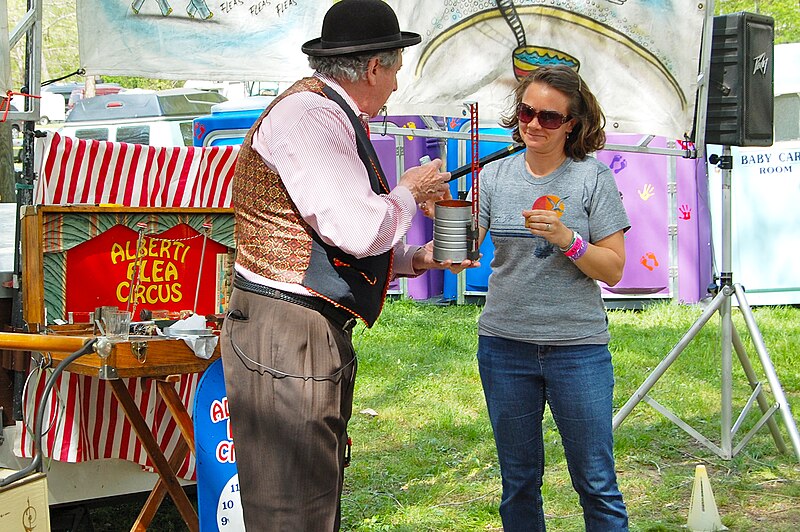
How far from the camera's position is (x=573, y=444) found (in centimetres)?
307

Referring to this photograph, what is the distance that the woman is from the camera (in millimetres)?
3039

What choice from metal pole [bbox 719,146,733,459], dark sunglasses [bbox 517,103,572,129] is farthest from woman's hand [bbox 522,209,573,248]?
metal pole [bbox 719,146,733,459]

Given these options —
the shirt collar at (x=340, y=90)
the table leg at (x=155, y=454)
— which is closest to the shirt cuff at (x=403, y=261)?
the shirt collar at (x=340, y=90)

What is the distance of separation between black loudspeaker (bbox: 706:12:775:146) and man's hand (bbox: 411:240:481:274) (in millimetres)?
2597

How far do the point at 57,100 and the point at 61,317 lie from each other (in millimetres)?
11975

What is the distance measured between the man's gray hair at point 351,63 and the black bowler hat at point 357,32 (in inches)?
1.1

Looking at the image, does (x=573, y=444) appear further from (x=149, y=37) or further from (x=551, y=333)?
(x=149, y=37)

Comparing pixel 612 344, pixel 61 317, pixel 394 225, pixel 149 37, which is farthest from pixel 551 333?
pixel 612 344

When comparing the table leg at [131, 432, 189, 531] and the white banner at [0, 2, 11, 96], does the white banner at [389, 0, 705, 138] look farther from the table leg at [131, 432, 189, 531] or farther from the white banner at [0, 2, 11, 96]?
the table leg at [131, 432, 189, 531]

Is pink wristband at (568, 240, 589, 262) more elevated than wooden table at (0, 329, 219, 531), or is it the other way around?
pink wristband at (568, 240, 589, 262)

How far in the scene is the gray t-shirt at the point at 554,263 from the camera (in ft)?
9.96

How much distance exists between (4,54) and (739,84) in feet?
11.3

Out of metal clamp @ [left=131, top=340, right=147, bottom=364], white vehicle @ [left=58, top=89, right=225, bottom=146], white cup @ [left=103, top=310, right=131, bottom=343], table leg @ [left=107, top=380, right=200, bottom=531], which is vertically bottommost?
table leg @ [left=107, top=380, right=200, bottom=531]

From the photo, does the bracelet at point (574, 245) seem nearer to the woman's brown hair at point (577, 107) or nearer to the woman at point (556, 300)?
the woman at point (556, 300)
